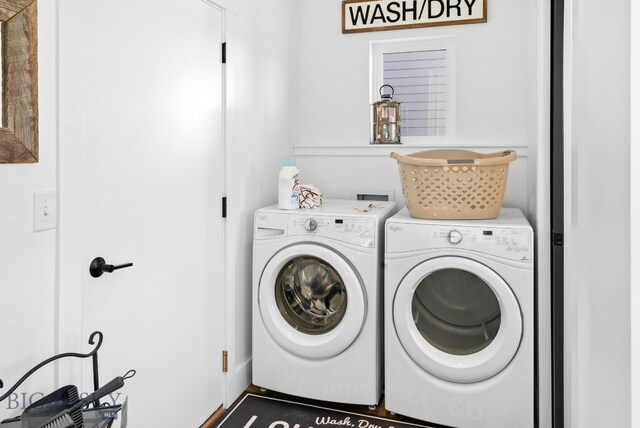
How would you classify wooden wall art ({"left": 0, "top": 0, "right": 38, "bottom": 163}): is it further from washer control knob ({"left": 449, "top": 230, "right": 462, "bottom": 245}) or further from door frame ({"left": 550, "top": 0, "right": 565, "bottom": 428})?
door frame ({"left": 550, "top": 0, "right": 565, "bottom": 428})

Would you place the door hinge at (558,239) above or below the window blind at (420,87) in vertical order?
below

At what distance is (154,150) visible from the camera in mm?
1757

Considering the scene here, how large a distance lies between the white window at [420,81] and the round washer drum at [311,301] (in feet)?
3.48

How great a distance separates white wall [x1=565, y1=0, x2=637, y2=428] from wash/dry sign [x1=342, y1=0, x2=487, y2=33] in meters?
2.07

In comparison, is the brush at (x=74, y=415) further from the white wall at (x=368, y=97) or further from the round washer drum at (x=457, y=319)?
the white wall at (x=368, y=97)

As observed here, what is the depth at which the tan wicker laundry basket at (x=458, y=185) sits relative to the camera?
2.11 meters

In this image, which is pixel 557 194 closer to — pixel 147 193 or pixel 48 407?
pixel 147 193

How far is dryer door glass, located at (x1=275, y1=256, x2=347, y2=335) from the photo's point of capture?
7.60 feet

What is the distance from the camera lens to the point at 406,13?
2.80 metres

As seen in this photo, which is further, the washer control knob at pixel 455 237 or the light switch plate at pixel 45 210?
the washer control knob at pixel 455 237

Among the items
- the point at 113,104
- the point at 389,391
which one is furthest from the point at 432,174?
the point at 113,104

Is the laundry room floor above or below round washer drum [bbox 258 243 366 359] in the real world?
below

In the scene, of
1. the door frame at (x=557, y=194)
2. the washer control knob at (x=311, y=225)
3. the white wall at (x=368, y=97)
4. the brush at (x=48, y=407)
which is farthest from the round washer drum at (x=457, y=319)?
the brush at (x=48, y=407)
